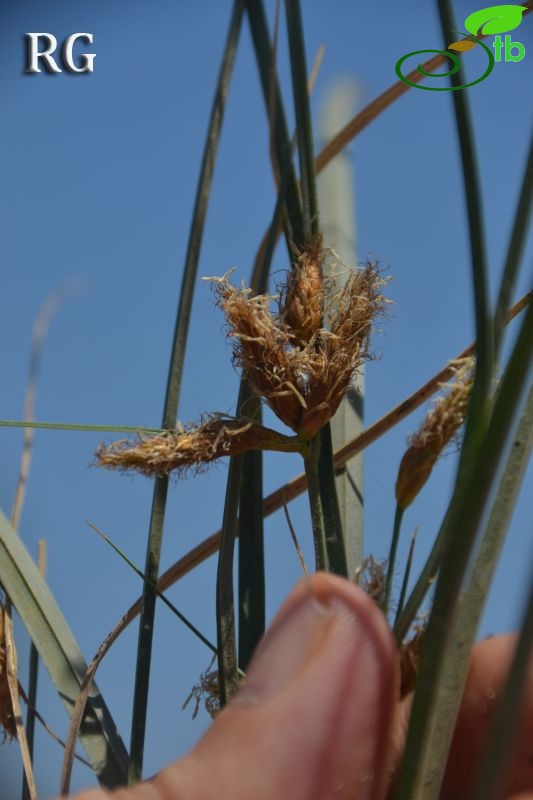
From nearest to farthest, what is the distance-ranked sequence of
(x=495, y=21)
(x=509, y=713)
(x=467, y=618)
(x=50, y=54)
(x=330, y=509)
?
1. (x=509, y=713)
2. (x=467, y=618)
3. (x=330, y=509)
4. (x=495, y=21)
5. (x=50, y=54)

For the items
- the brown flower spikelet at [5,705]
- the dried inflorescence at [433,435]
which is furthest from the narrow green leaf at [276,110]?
the brown flower spikelet at [5,705]

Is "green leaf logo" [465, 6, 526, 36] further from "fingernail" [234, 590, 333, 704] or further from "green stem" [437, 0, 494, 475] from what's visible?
"fingernail" [234, 590, 333, 704]

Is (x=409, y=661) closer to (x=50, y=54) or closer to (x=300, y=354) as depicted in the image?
(x=300, y=354)

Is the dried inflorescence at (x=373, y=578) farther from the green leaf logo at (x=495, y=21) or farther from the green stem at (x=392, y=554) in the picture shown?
the green leaf logo at (x=495, y=21)

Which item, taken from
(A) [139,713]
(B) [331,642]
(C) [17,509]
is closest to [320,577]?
(B) [331,642]

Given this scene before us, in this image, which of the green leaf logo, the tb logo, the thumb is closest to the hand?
the thumb

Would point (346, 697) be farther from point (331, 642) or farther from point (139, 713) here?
point (139, 713)

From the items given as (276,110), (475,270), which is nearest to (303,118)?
(276,110)
